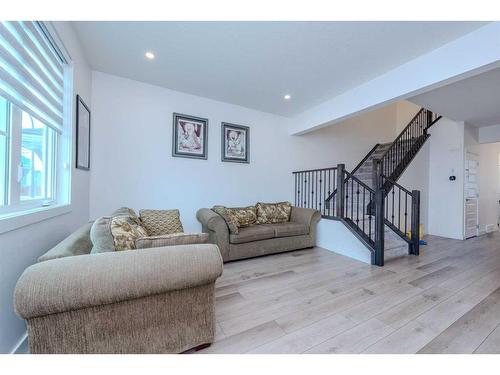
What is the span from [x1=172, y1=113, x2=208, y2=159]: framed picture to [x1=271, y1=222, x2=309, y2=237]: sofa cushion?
171 cm

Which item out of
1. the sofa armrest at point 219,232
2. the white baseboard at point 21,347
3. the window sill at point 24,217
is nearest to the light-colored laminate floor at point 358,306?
the sofa armrest at point 219,232

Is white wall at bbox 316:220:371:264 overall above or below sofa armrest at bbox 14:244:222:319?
below

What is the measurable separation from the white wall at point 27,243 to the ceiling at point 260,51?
279 mm

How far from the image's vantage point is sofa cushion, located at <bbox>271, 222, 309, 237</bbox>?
10.5 ft

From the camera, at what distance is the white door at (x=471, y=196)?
4312mm

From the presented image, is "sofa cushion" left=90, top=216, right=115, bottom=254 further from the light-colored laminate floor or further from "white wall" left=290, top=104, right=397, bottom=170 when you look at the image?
"white wall" left=290, top=104, right=397, bottom=170

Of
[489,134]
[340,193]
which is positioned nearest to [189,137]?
[340,193]

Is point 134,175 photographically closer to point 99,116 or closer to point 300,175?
point 99,116

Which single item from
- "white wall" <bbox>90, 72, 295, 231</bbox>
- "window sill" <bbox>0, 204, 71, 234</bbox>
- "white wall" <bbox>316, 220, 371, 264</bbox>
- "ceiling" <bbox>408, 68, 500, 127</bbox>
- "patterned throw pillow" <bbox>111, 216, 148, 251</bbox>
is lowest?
"white wall" <bbox>316, 220, 371, 264</bbox>

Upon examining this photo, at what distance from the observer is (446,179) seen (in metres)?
4.49

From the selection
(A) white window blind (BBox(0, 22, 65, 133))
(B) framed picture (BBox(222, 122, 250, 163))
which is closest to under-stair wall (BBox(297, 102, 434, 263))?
(B) framed picture (BBox(222, 122, 250, 163))

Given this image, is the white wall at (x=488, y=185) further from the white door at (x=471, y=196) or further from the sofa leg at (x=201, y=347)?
the sofa leg at (x=201, y=347)

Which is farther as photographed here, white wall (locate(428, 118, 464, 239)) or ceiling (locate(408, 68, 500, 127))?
white wall (locate(428, 118, 464, 239))
